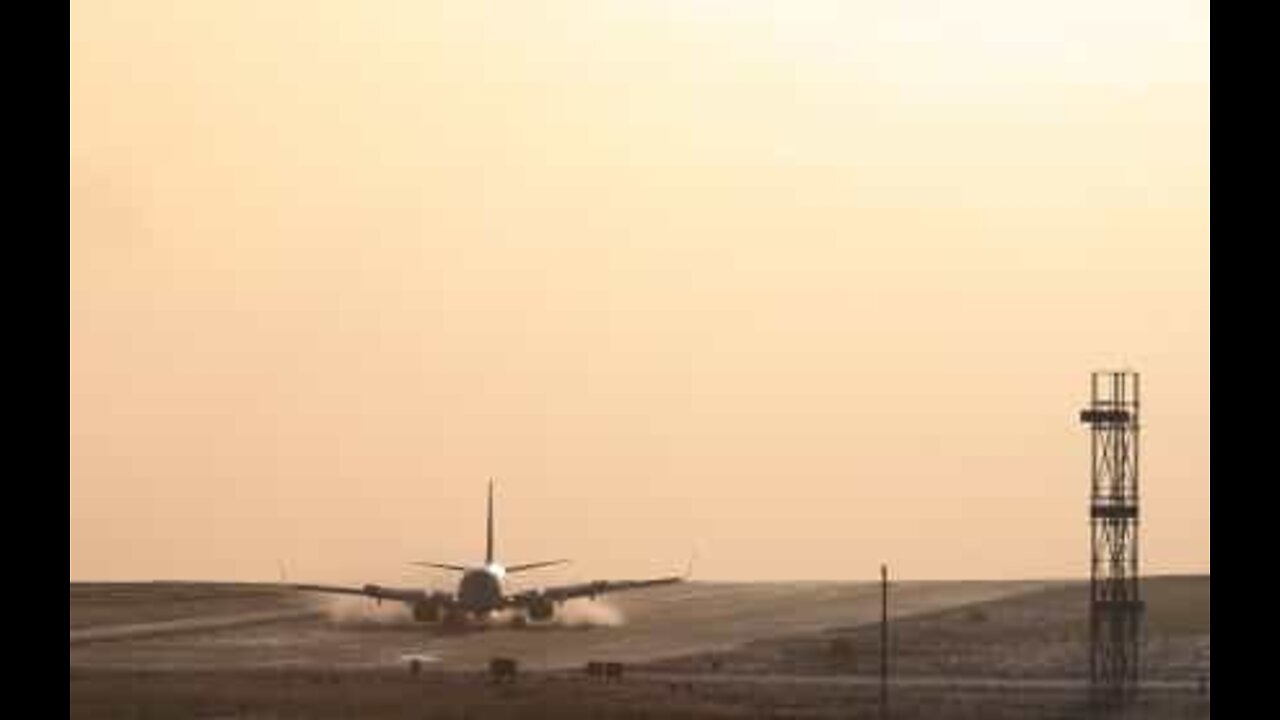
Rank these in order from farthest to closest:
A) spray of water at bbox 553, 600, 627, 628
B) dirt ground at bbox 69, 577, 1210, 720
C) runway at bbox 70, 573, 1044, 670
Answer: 1. spray of water at bbox 553, 600, 627, 628
2. runway at bbox 70, 573, 1044, 670
3. dirt ground at bbox 69, 577, 1210, 720

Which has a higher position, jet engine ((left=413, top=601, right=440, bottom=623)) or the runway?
jet engine ((left=413, top=601, right=440, bottom=623))

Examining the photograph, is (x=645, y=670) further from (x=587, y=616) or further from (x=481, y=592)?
(x=587, y=616)

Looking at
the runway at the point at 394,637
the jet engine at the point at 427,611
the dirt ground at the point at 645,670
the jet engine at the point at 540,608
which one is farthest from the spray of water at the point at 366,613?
the jet engine at the point at 540,608

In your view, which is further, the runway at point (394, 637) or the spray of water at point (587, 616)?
the spray of water at point (587, 616)

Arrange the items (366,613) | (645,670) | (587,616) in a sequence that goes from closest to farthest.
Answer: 1. (645,670)
2. (587,616)
3. (366,613)

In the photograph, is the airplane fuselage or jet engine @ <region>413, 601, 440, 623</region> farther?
jet engine @ <region>413, 601, 440, 623</region>

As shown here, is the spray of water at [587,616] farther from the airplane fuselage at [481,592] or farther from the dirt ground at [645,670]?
the airplane fuselage at [481,592]

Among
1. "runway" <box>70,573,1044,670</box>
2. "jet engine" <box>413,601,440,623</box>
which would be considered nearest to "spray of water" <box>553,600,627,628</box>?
"runway" <box>70,573,1044,670</box>

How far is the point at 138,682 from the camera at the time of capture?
110688 mm

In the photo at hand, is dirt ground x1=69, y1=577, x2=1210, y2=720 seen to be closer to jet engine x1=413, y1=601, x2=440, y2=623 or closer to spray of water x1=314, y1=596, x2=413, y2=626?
spray of water x1=314, y1=596, x2=413, y2=626

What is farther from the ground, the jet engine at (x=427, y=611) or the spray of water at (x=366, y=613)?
the jet engine at (x=427, y=611)

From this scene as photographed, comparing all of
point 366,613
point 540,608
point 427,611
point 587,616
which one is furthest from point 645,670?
point 366,613
